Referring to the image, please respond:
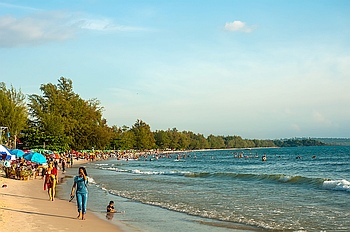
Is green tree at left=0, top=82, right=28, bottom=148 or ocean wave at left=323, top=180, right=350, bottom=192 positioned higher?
green tree at left=0, top=82, right=28, bottom=148

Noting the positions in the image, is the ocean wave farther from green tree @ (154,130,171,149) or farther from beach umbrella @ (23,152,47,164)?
green tree @ (154,130,171,149)

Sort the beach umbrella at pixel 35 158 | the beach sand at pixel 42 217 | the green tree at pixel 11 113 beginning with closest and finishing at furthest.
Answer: the beach sand at pixel 42 217, the beach umbrella at pixel 35 158, the green tree at pixel 11 113

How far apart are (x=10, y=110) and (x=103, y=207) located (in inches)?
1635

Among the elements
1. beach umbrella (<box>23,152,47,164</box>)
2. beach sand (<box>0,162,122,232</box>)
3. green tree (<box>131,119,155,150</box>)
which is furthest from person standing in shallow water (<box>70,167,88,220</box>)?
green tree (<box>131,119,155,150</box>)

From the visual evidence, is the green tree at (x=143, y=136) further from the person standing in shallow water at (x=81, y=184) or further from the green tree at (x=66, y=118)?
the person standing in shallow water at (x=81, y=184)

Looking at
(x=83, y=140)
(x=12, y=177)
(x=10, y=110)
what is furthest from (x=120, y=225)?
(x=83, y=140)

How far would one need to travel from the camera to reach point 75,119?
8638 cm

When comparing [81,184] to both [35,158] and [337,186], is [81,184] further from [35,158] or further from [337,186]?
[337,186]

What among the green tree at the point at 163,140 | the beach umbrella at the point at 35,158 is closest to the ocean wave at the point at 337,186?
the beach umbrella at the point at 35,158

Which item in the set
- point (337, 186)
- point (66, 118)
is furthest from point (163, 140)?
point (337, 186)

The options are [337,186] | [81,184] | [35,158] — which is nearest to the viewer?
[81,184]

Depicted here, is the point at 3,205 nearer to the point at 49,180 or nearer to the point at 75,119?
the point at 49,180

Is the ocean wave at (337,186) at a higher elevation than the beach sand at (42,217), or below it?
below

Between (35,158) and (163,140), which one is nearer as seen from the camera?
(35,158)
